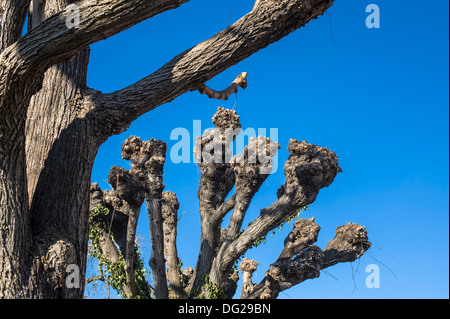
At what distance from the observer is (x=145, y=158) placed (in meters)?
8.30

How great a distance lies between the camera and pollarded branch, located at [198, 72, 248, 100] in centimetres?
536

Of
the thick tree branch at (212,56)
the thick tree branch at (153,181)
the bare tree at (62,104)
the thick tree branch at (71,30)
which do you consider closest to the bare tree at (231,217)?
the thick tree branch at (153,181)

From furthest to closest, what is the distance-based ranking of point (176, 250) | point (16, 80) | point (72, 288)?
point (176, 250), point (72, 288), point (16, 80)

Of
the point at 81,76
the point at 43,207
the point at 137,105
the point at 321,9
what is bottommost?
the point at 43,207

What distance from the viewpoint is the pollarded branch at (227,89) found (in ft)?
17.6

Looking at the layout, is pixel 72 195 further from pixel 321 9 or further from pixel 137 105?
pixel 321 9

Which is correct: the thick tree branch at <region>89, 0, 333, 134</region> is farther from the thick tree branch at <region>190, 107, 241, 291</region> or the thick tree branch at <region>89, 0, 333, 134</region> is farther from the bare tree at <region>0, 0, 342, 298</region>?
the thick tree branch at <region>190, 107, 241, 291</region>

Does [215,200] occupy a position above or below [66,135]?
above

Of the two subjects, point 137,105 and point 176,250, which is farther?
point 176,250

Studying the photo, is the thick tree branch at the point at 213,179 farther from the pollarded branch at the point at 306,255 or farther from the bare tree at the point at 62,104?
the bare tree at the point at 62,104

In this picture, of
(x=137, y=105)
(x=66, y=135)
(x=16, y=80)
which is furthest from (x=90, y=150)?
(x=16, y=80)

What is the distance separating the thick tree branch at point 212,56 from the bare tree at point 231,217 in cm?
292

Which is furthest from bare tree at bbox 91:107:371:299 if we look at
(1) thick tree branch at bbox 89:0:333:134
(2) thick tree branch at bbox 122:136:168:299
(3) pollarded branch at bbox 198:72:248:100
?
(1) thick tree branch at bbox 89:0:333:134

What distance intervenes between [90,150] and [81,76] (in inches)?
36.1
